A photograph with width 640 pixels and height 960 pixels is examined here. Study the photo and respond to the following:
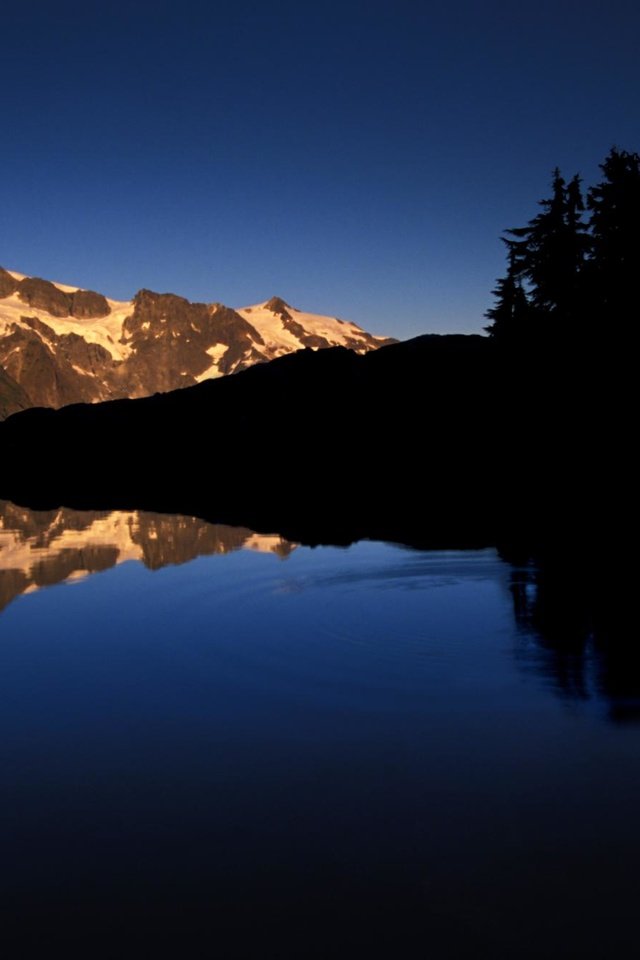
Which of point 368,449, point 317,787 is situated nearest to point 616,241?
point 368,449

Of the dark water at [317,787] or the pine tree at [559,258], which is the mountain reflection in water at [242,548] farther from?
the pine tree at [559,258]

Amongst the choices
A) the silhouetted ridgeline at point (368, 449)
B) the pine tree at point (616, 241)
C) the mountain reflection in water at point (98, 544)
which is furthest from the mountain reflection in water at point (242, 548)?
the pine tree at point (616, 241)

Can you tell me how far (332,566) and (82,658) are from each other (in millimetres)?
11185

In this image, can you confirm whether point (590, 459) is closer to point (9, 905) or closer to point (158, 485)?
point (158, 485)

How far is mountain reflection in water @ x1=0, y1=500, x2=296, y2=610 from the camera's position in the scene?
2677cm

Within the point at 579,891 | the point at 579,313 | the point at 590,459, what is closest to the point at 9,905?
the point at 579,891

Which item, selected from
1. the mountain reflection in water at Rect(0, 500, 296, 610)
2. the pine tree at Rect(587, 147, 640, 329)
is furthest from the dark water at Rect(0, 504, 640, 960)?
the pine tree at Rect(587, 147, 640, 329)

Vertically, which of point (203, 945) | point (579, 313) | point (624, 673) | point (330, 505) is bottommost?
point (203, 945)

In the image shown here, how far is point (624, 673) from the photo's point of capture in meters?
13.7

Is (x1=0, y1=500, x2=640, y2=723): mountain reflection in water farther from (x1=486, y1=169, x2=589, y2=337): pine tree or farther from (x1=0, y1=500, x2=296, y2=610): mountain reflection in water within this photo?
(x1=486, y1=169, x2=589, y2=337): pine tree

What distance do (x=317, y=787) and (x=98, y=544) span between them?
85.9 feet

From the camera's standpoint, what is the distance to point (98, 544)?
111 feet

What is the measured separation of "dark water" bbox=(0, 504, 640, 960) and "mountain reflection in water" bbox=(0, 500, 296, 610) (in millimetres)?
7809

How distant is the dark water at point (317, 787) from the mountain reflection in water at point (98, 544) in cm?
781
